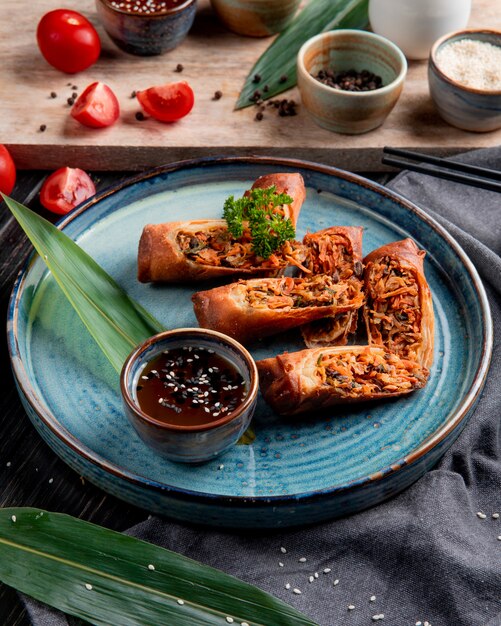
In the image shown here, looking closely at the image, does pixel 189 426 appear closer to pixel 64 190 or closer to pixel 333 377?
pixel 333 377

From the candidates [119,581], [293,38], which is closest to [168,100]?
[293,38]

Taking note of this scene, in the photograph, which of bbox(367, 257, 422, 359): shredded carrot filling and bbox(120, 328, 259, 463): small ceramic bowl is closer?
bbox(120, 328, 259, 463): small ceramic bowl

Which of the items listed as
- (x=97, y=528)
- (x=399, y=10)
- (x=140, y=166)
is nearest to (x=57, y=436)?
(x=97, y=528)

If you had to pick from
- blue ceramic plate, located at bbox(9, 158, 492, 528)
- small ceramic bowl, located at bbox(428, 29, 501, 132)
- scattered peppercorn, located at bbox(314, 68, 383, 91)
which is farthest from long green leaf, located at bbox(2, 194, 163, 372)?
small ceramic bowl, located at bbox(428, 29, 501, 132)

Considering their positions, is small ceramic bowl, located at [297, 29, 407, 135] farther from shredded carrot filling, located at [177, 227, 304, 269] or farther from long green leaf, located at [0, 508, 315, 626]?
long green leaf, located at [0, 508, 315, 626]

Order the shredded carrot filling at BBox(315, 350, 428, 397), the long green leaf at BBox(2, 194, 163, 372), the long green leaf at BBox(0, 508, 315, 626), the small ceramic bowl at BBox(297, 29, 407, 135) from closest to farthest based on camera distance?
the long green leaf at BBox(0, 508, 315, 626) < the shredded carrot filling at BBox(315, 350, 428, 397) < the long green leaf at BBox(2, 194, 163, 372) < the small ceramic bowl at BBox(297, 29, 407, 135)

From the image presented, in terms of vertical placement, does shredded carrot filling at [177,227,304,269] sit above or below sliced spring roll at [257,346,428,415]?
above

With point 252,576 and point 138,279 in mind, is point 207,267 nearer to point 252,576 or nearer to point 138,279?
point 138,279
